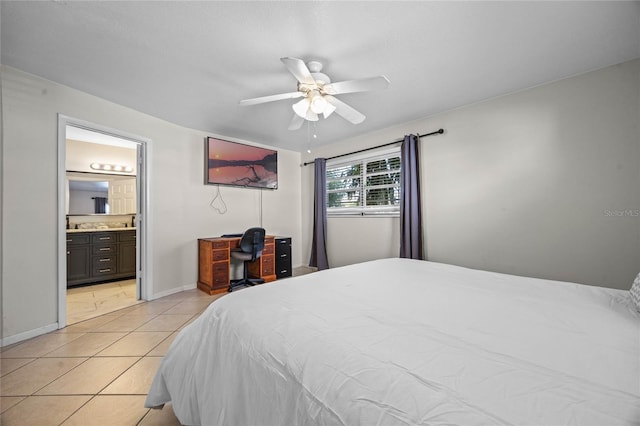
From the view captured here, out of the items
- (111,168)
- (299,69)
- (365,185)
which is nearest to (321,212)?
(365,185)

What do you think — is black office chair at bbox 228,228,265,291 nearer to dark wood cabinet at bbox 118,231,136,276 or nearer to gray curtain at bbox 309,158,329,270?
gray curtain at bbox 309,158,329,270

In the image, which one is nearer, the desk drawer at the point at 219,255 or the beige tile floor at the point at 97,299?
the beige tile floor at the point at 97,299

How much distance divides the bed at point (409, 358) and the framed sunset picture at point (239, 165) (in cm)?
299

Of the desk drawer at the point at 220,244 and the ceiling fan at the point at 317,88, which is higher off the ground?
the ceiling fan at the point at 317,88

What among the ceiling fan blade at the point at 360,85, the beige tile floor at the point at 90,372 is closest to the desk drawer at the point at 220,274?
the beige tile floor at the point at 90,372

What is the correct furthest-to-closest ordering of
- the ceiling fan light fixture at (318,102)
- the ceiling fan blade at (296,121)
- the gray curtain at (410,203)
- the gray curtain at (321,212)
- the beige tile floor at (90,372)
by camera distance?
the gray curtain at (321,212) < the gray curtain at (410,203) < the ceiling fan blade at (296,121) < the ceiling fan light fixture at (318,102) < the beige tile floor at (90,372)

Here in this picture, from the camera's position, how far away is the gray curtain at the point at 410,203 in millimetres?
3338

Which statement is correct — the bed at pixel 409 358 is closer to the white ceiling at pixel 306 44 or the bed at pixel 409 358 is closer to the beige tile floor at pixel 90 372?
the beige tile floor at pixel 90 372

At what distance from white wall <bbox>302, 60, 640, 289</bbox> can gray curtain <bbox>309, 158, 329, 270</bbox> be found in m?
1.81

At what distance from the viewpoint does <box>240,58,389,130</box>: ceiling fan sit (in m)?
1.82

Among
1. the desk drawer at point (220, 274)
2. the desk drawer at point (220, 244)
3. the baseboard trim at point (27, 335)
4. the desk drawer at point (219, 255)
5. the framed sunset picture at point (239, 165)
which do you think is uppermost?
A: the framed sunset picture at point (239, 165)

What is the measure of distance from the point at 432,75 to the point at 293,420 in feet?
9.12

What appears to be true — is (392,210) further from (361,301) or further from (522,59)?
(361,301)

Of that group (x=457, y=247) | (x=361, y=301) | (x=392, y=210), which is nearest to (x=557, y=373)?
(x=361, y=301)
